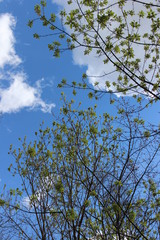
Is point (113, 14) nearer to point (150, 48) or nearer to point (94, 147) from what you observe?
point (150, 48)

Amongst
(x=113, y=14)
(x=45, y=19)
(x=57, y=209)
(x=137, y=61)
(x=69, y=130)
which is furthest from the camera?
(x=69, y=130)

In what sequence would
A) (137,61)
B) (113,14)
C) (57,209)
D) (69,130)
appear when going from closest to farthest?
(113,14) → (137,61) → (57,209) → (69,130)

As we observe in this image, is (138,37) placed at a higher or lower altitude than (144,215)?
higher

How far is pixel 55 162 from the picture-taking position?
7.01m

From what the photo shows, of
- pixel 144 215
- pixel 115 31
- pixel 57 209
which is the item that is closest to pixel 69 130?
pixel 57 209

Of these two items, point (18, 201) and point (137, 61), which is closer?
point (137, 61)

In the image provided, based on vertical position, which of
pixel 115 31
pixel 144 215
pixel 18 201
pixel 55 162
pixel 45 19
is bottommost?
pixel 144 215

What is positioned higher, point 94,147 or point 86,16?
point 86,16

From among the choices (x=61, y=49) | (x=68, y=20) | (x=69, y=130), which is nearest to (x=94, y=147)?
(x=69, y=130)

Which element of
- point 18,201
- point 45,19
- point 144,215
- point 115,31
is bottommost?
point 144,215

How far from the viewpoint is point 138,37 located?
4.04m

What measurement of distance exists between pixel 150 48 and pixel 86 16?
1.42 m

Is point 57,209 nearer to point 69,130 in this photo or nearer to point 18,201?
point 18,201

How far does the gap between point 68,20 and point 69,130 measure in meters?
3.53
